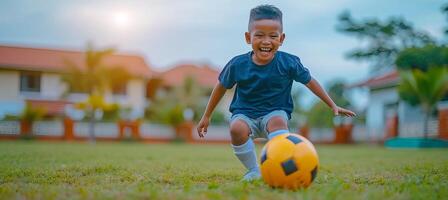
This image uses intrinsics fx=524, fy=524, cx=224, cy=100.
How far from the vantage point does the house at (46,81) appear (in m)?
27.5

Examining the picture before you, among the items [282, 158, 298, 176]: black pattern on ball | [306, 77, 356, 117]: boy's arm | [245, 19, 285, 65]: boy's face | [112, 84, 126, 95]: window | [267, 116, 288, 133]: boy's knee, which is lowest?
[282, 158, 298, 176]: black pattern on ball

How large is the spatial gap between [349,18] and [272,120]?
84.8 ft

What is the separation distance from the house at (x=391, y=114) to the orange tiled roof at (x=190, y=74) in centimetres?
1137

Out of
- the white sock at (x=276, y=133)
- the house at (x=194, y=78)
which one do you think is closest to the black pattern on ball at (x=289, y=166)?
the white sock at (x=276, y=133)

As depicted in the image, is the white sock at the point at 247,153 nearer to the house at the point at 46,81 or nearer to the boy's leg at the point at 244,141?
the boy's leg at the point at 244,141

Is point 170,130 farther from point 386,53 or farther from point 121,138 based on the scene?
point 386,53

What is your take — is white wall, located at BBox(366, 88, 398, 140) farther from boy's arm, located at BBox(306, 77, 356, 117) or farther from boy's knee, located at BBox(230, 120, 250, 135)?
boy's knee, located at BBox(230, 120, 250, 135)

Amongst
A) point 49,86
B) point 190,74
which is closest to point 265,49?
point 49,86

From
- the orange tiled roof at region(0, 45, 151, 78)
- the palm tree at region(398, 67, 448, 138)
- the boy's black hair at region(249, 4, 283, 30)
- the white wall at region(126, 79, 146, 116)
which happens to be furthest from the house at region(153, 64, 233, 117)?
the boy's black hair at region(249, 4, 283, 30)

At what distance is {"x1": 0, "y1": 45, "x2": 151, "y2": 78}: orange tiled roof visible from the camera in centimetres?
2739

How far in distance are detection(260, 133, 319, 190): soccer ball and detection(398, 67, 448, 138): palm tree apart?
1817 cm

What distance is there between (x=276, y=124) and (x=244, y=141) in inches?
14.3

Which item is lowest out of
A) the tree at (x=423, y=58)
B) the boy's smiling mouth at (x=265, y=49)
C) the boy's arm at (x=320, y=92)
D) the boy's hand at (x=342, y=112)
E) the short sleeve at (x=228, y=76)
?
the boy's hand at (x=342, y=112)

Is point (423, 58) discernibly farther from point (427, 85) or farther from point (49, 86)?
point (49, 86)
